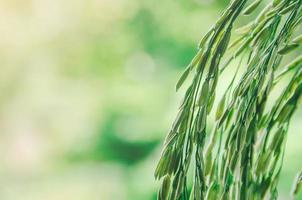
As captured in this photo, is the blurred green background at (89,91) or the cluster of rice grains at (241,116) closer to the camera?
the cluster of rice grains at (241,116)

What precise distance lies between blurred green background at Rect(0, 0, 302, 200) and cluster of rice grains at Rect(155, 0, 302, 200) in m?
0.19

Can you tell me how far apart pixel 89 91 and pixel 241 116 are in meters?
0.44

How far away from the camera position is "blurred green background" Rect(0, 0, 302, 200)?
1606mm

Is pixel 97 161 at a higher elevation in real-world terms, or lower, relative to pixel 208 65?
lower

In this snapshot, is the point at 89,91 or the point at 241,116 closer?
the point at 241,116

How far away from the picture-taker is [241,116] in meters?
1.34

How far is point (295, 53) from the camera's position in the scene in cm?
151

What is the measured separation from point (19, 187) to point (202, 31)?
577mm

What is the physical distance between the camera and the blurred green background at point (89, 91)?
161 centimetres

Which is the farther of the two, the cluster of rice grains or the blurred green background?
the blurred green background

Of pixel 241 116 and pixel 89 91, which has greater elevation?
pixel 89 91

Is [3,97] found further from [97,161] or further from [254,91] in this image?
[254,91]

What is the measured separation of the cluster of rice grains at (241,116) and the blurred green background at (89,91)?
19 cm

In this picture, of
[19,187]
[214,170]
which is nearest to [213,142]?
[214,170]
